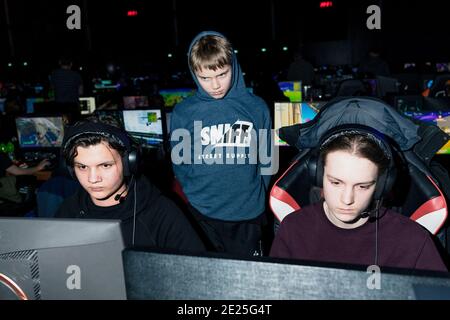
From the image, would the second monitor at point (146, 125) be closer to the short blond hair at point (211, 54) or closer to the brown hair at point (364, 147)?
the short blond hair at point (211, 54)

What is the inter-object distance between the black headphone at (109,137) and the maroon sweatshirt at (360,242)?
0.49 meters

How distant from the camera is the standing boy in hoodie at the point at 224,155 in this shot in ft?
5.85

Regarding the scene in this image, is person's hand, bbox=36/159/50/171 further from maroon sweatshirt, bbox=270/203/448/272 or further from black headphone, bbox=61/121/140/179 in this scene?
maroon sweatshirt, bbox=270/203/448/272

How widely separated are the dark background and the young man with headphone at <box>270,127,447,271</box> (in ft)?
30.8

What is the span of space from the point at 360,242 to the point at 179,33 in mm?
10704

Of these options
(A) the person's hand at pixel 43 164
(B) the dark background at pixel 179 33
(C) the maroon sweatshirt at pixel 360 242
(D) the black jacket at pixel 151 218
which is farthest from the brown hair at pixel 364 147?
(B) the dark background at pixel 179 33

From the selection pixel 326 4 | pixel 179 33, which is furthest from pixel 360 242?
pixel 179 33

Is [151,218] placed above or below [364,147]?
below

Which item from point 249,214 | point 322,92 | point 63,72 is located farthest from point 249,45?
point 249,214

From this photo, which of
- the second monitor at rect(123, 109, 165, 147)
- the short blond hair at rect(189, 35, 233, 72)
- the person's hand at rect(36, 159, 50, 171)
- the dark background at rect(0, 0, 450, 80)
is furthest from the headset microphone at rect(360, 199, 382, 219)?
the dark background at rect(0, 0, 450, 80)

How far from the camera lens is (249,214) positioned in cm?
183

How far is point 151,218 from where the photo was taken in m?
1.42

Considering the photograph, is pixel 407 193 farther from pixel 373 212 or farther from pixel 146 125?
pixel 146 125

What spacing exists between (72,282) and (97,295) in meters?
0.05
